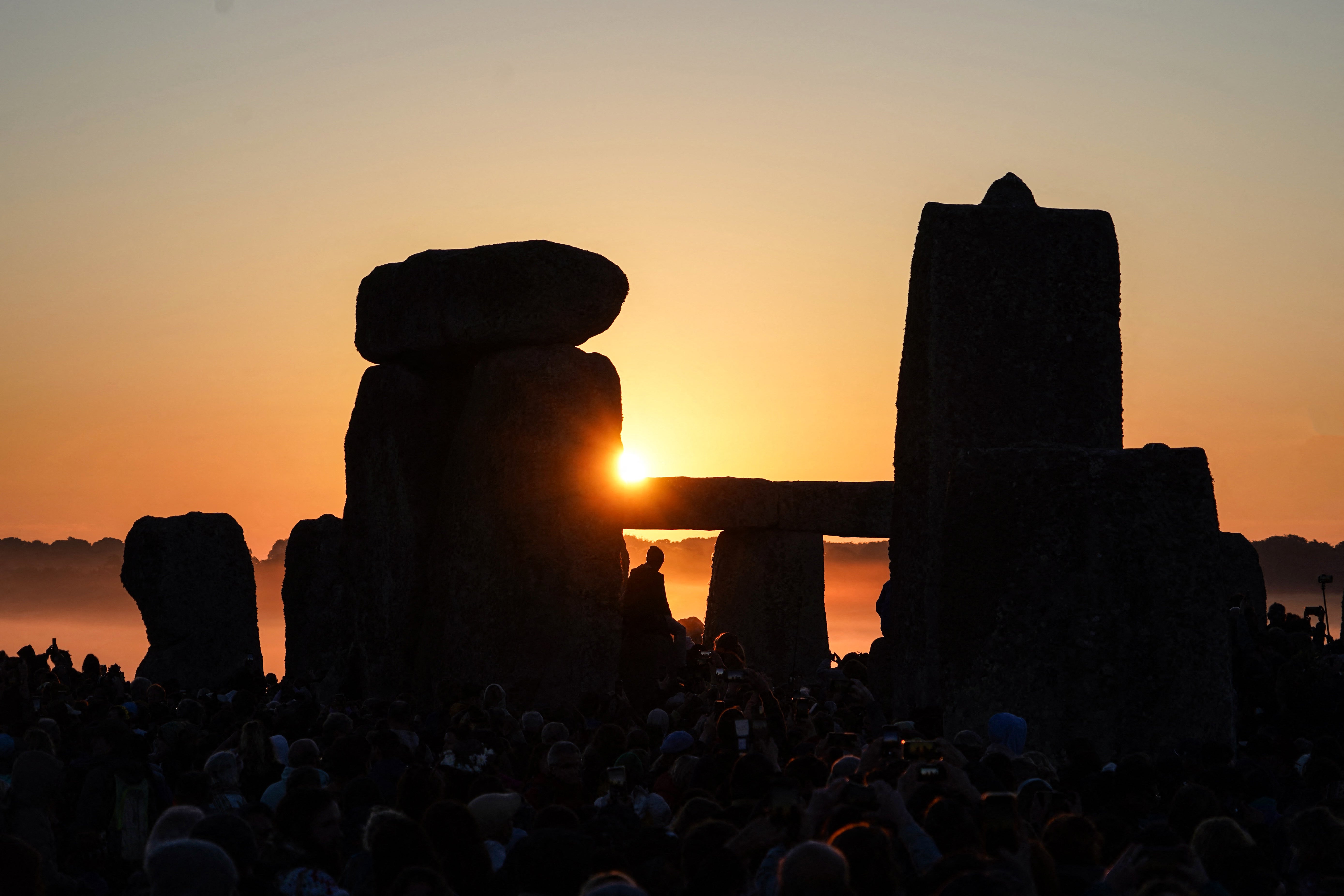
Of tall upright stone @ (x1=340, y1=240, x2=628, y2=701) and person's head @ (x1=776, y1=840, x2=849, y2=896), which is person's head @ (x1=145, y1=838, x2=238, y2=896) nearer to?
person's head @ (x1=776, y1=840, x2=849, y2=896)

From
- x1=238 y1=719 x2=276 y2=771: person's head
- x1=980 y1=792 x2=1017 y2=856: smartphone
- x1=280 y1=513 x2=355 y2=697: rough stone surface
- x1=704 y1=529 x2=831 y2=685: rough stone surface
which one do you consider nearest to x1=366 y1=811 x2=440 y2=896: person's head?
x1=980 y1=792 x2=1017 y2=856: smartphone

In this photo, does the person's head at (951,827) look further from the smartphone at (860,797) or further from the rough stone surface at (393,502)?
the rough stone surface at (393,502)

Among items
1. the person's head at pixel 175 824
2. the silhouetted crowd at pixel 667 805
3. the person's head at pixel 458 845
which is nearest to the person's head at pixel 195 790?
the silhouetted crowd at pixel 667 805

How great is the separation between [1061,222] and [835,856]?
6441 millimetres

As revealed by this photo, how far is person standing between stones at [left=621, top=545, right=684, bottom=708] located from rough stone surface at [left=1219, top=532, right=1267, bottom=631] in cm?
811

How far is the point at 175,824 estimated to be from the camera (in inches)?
182

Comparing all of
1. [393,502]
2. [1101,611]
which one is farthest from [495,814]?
[393,502]

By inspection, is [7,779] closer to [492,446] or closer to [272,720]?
[272,720]

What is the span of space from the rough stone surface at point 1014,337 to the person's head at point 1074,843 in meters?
4.68

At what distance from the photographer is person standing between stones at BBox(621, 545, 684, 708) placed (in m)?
12.3

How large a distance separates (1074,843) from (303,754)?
364 centimetres

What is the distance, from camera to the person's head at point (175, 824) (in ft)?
15.1

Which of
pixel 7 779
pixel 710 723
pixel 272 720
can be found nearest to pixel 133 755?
pixel 7 779

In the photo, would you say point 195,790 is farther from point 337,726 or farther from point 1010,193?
point 1010,193
